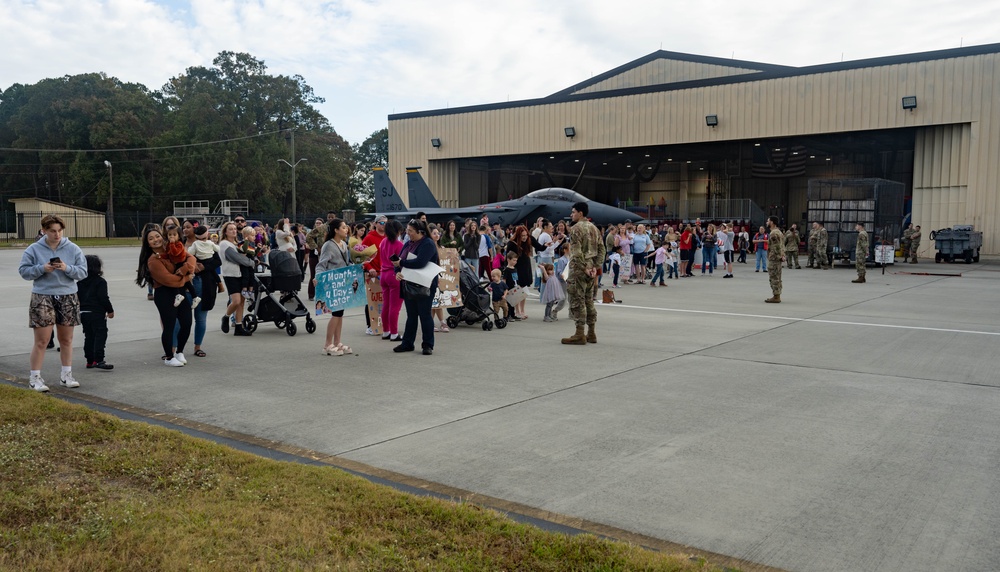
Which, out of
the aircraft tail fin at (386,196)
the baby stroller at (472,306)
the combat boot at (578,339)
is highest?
the aircraft tail fin at (386,196)

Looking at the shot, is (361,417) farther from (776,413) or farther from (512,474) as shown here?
(776,413)

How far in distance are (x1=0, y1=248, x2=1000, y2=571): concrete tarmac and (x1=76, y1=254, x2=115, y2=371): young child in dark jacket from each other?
0.68 feet

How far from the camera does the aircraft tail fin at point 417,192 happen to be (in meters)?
38.4

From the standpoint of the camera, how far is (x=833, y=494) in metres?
4.54

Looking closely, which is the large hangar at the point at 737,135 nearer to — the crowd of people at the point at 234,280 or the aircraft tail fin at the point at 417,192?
the aircraft tail fin at the point at 417,192

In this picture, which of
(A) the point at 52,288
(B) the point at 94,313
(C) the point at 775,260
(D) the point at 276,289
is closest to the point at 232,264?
(D) the point at 276,289

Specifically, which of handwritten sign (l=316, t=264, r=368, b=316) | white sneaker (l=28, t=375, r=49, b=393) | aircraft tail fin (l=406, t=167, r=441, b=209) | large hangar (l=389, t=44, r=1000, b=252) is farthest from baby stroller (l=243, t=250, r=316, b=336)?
large hangar (l=389, t=44, r=1000, b=252)

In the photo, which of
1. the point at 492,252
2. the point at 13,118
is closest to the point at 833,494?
the point at 492,252

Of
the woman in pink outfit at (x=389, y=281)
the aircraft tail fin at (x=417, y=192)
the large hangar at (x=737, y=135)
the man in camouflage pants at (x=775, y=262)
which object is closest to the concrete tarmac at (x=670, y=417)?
the woman in pink outfit at (x=389, y=281)

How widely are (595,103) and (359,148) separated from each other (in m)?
70.2

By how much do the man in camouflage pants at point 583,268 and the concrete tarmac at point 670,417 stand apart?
38 cm

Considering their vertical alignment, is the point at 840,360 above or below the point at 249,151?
below

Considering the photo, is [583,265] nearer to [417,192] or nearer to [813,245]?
[813,245]

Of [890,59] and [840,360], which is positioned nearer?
[840,360]
